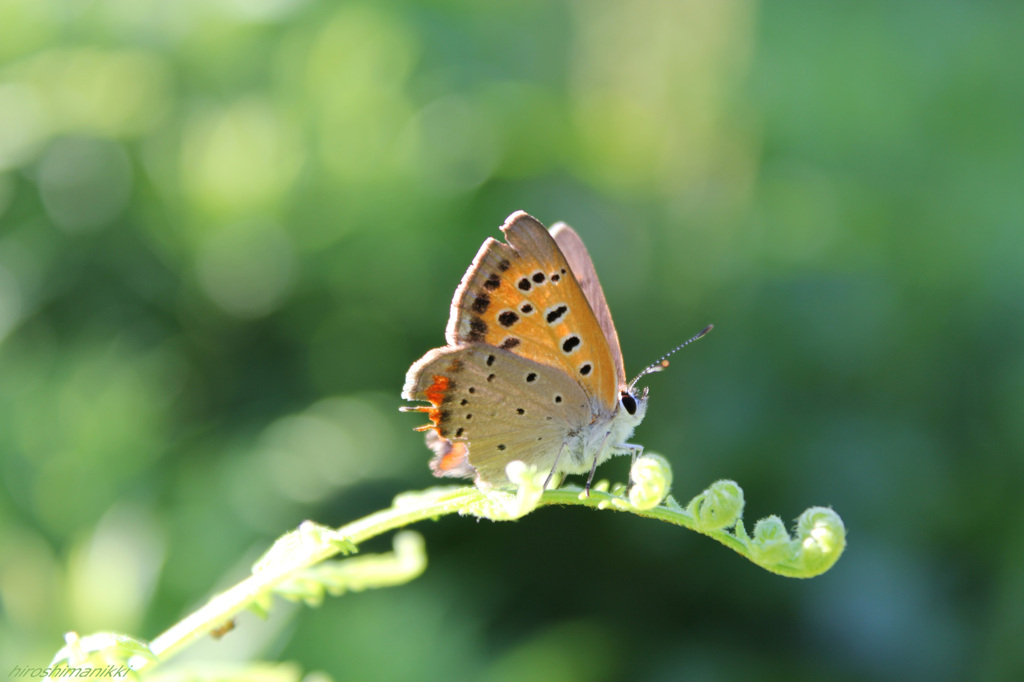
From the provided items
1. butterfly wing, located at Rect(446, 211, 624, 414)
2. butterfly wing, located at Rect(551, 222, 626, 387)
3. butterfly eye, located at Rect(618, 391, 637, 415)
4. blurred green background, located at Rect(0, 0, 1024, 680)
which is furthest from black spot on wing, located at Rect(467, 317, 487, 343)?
blurred green background, located at Rect(0, 0, 1024, 680)

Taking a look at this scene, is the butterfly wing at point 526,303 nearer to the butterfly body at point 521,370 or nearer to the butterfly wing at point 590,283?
the butterfly body at point 521,370

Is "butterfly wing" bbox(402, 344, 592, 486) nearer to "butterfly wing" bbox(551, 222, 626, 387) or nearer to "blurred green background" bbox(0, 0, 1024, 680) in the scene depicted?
"butterfly wing" bbox(551, 222, 626, 387)

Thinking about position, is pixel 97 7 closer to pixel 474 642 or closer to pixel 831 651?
pixel 474 642

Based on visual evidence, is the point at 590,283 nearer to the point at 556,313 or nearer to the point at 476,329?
the point at 556,313

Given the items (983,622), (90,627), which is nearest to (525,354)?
(90,627)

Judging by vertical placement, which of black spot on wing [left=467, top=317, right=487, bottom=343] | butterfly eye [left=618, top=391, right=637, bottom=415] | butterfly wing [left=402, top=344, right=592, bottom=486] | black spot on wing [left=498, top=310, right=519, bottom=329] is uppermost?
black spot on wing [left=498, top=310, right=519, bottom=329]

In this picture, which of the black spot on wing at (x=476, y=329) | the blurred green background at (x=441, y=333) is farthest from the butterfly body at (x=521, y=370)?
the blurred green background at (x=441, y=333)
